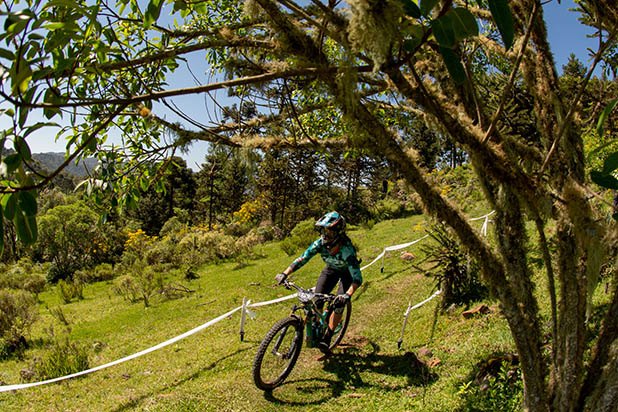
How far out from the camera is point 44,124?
1169 mm

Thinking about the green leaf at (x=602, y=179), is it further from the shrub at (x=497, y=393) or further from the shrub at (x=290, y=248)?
the shrub at (x=290, y=248)

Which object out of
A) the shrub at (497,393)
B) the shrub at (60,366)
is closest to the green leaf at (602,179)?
the shrub at (497,393)

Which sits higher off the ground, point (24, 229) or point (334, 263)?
point (24, 229)

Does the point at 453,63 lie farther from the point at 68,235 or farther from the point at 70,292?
the point at 68,235

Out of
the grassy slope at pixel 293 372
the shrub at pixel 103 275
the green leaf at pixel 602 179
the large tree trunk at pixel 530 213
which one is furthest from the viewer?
the shrub at pixel 103 275

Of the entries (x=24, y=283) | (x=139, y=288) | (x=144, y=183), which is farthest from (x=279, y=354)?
(x=24, y=283)

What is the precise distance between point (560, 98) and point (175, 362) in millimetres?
5830

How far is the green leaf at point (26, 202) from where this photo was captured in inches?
46.0

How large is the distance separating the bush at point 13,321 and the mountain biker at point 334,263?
6.27 m

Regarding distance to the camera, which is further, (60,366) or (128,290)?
(128,290)

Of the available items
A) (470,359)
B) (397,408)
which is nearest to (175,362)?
(397,408)

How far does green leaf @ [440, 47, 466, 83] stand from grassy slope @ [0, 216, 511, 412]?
316cm

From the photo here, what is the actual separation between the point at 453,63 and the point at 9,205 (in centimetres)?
148

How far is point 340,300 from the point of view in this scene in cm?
447
